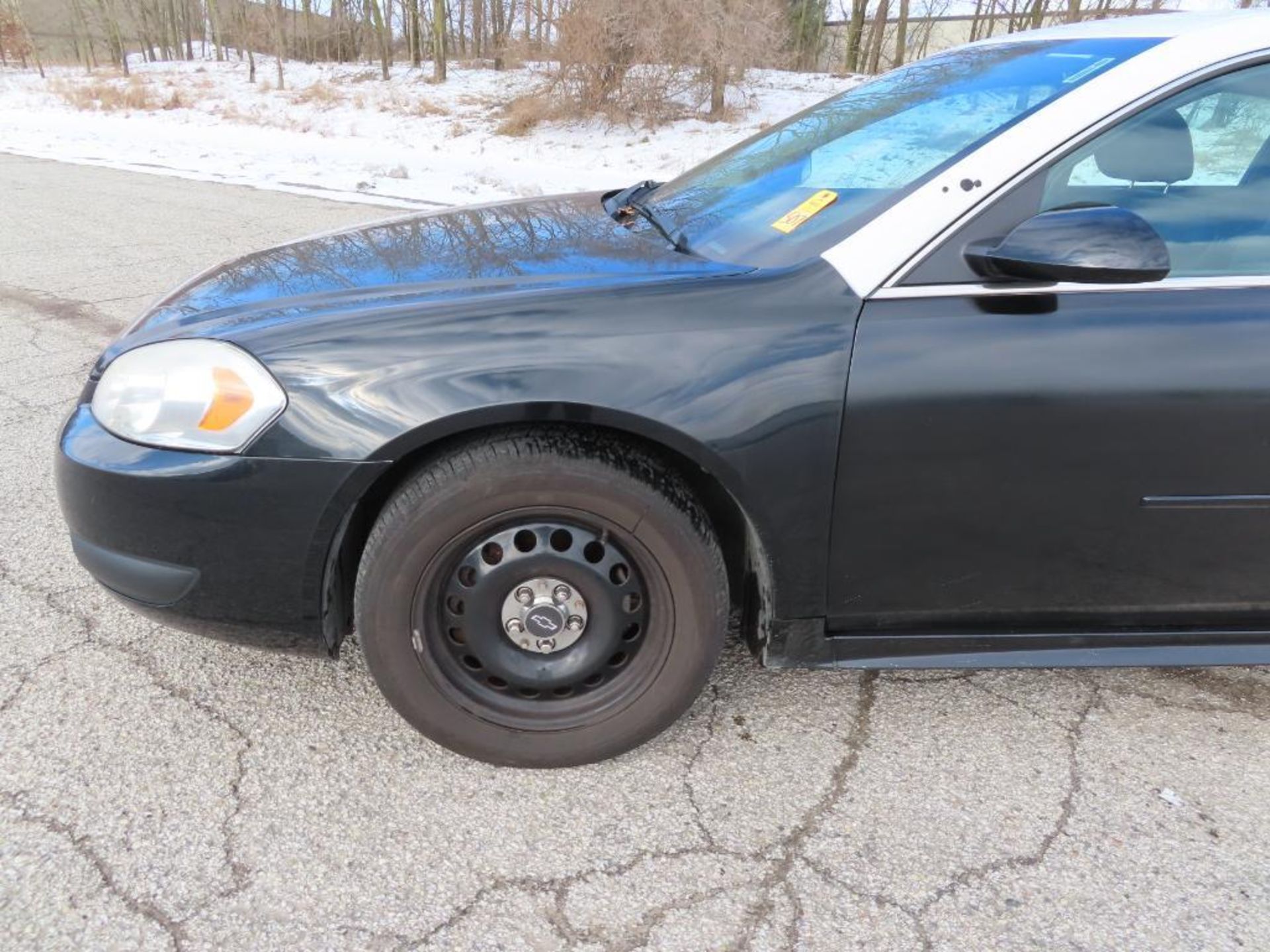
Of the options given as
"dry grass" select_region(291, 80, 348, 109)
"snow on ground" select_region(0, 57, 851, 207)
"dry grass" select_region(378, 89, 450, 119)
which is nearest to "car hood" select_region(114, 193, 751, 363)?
"snow on ground" select_region(0, 57, 851, 207)

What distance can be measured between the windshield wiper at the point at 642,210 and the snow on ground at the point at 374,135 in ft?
20.6

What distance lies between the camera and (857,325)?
6.18 feet

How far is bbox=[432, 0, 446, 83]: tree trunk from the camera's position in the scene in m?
23.8

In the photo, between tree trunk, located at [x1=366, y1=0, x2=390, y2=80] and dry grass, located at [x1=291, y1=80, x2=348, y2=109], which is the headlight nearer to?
dry grass, located at [x1=291, y1=80, x2=348, y2=109]

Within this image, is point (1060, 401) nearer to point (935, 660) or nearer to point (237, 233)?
point (935, 660)

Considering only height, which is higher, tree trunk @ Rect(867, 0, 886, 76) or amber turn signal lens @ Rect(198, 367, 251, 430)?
tree trunk @ Rect(867, 0, 886, 76)

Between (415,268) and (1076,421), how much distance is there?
4.98 ft

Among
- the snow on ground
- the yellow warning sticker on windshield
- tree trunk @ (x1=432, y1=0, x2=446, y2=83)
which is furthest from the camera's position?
tree trunk @ (x1=432, y1=0, x2=446, y2=83)

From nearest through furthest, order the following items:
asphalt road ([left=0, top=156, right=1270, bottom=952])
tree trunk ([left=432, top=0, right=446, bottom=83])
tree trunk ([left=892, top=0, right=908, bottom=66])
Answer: asphalt road ([left=0, top=156, right=1270, bottom=952]), tree trunk ([left=892, top=0, right=908, bottom=66]), tree trunk ([left=432, top=0, right=446, bottom=83])

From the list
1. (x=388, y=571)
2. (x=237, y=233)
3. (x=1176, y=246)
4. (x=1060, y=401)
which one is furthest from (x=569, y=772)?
(x=237, y=233)

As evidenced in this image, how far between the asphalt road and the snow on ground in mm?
7426

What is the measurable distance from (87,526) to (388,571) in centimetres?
73

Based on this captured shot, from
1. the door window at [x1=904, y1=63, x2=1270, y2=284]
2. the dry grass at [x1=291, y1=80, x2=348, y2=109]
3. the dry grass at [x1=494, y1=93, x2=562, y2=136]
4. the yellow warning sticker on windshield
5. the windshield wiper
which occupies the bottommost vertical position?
the dry grass at [x1=291, y1=80, x2=348, y2=109]

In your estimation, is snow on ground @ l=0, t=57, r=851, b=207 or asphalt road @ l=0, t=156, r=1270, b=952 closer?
asphalt road @ l=0, t=156, r=1270, b=952
